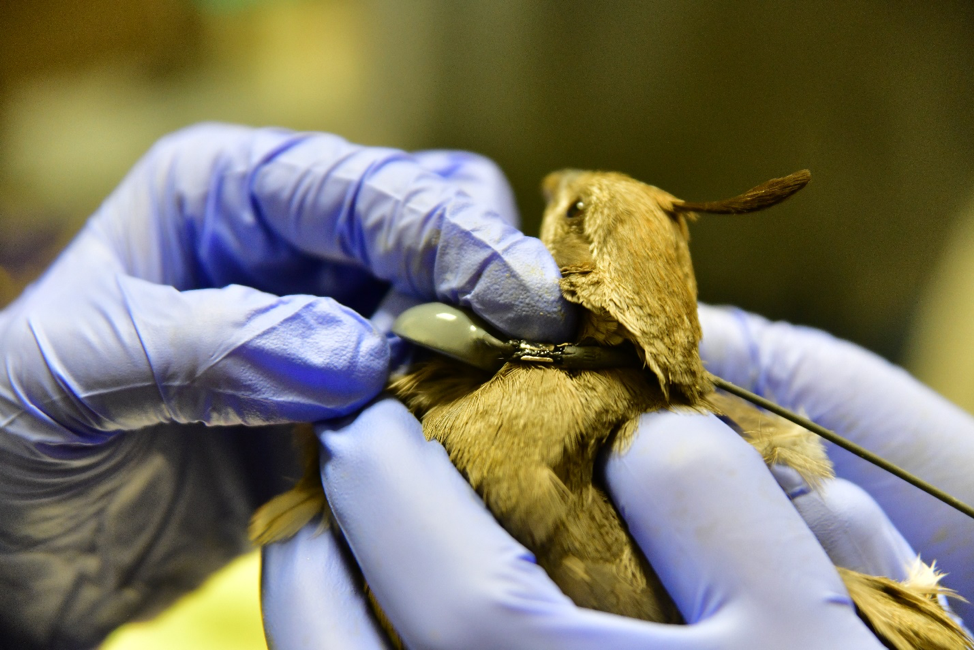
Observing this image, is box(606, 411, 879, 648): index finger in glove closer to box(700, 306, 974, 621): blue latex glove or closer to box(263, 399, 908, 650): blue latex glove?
box(263, 399, 908, 650): blue latex glove

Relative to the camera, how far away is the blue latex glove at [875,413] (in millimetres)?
783

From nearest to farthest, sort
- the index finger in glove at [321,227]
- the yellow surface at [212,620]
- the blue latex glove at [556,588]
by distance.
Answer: the blue latex glove at [556,588], the index finger in glove at [321,227], the yellow surface at [212,620]

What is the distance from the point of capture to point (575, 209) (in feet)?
2.26

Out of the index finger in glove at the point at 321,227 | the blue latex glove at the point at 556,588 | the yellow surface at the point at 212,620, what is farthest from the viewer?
the yellow surface at the point at 212,620

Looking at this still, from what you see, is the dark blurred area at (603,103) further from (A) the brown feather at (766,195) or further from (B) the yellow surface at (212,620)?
(B) the yellow surface at (212,620)

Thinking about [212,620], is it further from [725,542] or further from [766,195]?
[766,195]

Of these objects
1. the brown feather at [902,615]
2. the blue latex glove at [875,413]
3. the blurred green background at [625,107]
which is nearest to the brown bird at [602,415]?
the brown feather at [902,615]

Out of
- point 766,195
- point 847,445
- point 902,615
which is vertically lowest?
point 902,615

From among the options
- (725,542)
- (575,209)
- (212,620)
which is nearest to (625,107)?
(575,209)

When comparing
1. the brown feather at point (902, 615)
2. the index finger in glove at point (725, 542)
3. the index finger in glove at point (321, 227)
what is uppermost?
the index finger in glove at point (321, 227)

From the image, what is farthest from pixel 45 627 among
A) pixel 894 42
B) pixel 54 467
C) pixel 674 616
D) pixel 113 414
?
pixel 894 42

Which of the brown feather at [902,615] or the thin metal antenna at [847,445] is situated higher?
the thin metal antenna at [847,445]

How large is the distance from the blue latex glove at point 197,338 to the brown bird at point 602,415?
0.20 ft

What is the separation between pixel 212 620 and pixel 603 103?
104 cm
